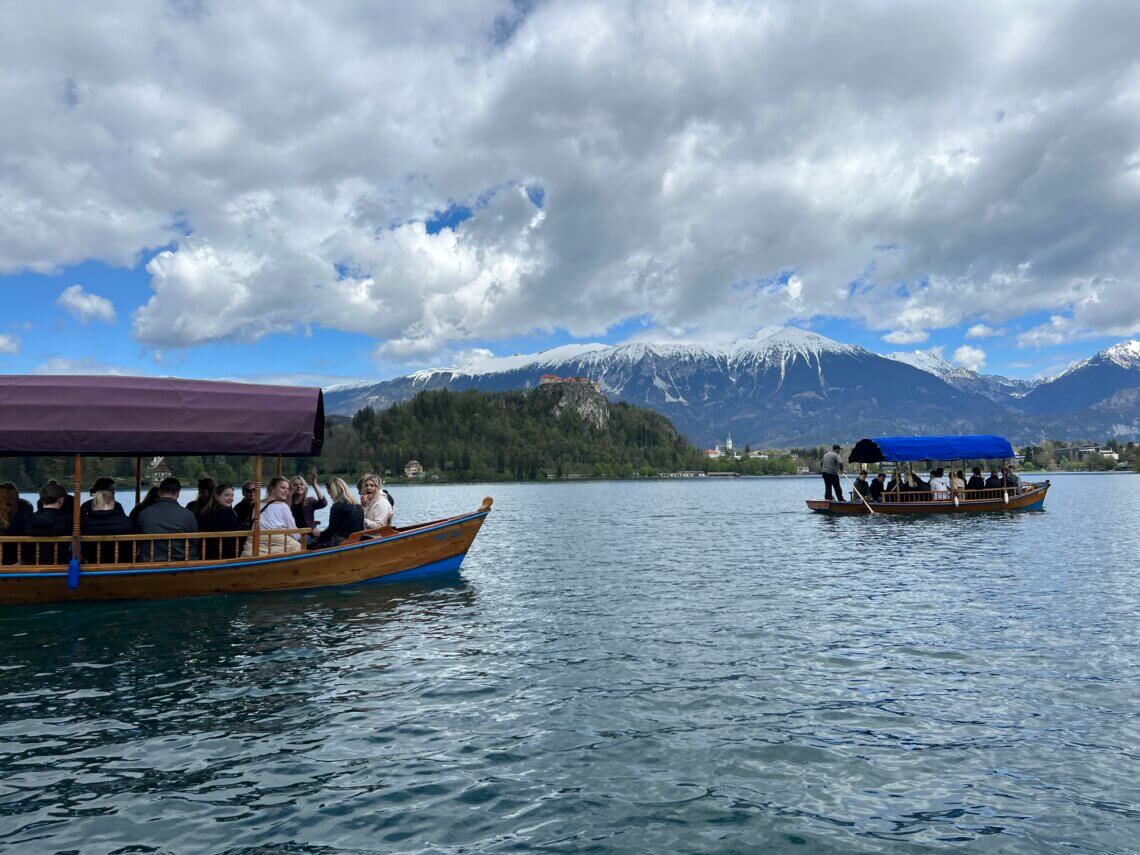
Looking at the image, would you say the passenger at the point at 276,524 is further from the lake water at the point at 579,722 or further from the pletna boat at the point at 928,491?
the pletna boat at the point at 928,491

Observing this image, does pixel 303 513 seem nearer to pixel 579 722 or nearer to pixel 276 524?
pixel 276 524

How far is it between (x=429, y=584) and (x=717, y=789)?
17.0 m

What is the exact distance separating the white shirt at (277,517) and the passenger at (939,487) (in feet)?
147

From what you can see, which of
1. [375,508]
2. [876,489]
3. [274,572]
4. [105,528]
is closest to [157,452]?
[105,528]

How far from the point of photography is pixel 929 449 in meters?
50.2

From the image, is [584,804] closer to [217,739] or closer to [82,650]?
[217,739]

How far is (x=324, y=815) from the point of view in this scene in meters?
7.98

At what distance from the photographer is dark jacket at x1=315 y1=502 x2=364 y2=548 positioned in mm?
22188

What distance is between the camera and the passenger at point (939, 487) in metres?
51.6

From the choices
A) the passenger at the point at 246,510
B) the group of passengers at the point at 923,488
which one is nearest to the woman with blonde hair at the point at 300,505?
the passenger at the point at 246,510

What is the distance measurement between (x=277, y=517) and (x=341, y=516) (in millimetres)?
1988

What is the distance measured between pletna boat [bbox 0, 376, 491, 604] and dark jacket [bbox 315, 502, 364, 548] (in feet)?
1.38

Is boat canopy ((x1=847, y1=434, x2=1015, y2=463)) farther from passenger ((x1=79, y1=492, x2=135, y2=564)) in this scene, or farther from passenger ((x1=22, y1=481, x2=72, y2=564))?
passenger ((x1=22, y1=481, x2=72, y2=564))

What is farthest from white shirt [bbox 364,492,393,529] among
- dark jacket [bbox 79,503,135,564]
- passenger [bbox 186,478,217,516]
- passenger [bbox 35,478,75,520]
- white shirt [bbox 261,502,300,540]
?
passenger [bbox 35,478,75,520]
